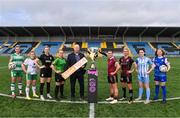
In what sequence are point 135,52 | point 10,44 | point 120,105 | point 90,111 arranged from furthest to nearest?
point 10,44 < point 135,52 < point 120,105 < point 90,111

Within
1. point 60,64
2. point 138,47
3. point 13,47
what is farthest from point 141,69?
point 13,47

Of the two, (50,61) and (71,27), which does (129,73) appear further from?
(71,27)

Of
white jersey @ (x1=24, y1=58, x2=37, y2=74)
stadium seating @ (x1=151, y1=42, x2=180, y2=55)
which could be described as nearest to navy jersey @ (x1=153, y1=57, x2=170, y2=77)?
white jersey @ (x1=24, y1=58, x2=37, y2=74)

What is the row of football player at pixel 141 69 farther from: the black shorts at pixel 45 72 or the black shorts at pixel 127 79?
the black shorts at pixel 45 72

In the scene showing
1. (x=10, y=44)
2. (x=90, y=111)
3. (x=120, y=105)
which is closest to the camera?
(x=90, y=111)

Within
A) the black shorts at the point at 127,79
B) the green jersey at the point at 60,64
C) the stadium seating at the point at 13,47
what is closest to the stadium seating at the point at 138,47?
the stadium seating at the point at 13,47

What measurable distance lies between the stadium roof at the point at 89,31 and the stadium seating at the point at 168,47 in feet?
6.69

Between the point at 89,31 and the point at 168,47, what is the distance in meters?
14.4

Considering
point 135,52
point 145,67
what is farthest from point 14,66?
point 135,52

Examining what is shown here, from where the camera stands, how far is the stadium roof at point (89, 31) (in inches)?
2083

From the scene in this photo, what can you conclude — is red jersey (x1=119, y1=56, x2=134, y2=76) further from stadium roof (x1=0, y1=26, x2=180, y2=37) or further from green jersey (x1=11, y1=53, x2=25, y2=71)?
stadium roof (x1=0, y1=26, x2=180, y2=37)

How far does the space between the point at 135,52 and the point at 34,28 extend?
18020 mm

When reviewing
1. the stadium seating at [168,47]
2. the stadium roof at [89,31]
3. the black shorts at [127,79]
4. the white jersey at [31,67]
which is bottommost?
the black shorts at [127,79]

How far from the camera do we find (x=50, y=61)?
34.1 feet
